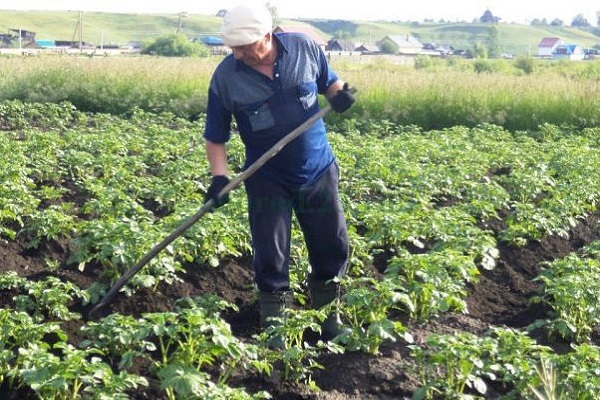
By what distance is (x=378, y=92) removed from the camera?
18156 mm

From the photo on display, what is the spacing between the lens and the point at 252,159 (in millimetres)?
5609

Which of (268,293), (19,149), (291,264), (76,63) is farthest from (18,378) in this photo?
(76,63)

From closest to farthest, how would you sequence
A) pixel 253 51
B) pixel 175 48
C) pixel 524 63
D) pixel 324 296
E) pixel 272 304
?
pixel 253 51, pixel 272 304, pixel 324 296, pixel 524 63, pixel 175 48

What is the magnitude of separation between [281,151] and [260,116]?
9.0 inches

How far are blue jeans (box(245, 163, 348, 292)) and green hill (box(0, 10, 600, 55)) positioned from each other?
87796 mm

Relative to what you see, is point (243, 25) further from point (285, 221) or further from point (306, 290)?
point (306, 290)

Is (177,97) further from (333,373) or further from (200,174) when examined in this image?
(333,373)

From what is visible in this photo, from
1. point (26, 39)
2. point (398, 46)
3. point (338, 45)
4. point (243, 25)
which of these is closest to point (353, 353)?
point (243, 25)

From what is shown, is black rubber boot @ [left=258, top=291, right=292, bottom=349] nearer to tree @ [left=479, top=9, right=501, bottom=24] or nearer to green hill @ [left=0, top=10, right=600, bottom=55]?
green hill @ [left=0, top=10, right=600, bottom=55]

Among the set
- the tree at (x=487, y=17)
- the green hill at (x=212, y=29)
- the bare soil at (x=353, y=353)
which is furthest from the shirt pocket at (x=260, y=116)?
the tree at (x=487, y=17)

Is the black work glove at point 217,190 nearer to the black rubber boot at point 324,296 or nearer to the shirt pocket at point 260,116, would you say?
the shirt pocket at point 260,116

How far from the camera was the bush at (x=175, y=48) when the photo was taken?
49912 millimetres

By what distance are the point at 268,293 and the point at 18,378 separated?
1.50m

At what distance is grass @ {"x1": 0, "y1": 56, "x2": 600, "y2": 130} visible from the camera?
1703 cm
